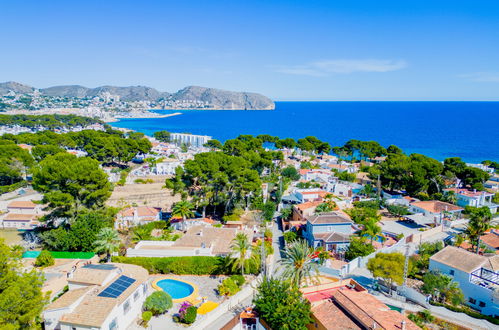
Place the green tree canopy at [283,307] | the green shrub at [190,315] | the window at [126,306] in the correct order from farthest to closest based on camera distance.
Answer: the green shrub at [190,315]
the window at [126,306]
the green tree canopy at [283,307]

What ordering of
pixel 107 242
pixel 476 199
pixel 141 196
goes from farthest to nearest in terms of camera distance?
1. pixel 141 196
2. pixel 476 199
3. pixel 107 242

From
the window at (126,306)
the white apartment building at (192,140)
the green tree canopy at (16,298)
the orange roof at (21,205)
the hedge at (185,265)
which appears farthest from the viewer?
the white apartment building at (192,140)

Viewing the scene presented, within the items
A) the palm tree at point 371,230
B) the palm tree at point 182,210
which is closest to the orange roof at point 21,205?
the palm tree at point 182,210

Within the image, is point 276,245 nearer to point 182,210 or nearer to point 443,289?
point 182,210

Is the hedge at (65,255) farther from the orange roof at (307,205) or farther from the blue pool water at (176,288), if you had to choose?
the orange roof at (307,205)

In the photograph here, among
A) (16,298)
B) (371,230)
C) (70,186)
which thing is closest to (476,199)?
(371,230)

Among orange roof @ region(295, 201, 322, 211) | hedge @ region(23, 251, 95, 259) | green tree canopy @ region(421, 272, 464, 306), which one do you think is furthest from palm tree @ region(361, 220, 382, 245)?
hedge @ region(23, 251, 95, 259)
